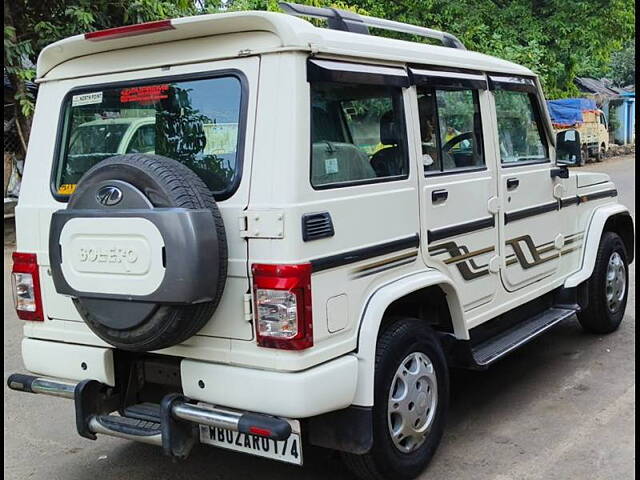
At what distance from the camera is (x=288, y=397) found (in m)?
2.84

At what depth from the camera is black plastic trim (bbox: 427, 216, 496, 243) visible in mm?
3684

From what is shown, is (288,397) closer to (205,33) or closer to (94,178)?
(94,178)

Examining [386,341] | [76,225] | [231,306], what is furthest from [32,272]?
[386,341]

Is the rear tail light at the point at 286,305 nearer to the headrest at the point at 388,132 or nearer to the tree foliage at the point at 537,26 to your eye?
the headrest at the point at 388,132

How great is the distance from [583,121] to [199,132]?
69.3ft

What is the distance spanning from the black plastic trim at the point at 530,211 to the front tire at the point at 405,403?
1.10 meters

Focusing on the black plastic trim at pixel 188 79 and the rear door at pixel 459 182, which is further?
the rear door at pixel 459 182

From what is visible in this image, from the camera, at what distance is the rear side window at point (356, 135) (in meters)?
3.13

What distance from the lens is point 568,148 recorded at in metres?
5.14

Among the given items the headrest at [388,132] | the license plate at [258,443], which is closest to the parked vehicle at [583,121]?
the headrest at [388,132]

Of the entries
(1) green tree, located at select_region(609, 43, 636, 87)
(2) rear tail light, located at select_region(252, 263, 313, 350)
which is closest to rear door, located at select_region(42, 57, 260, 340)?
(2) rear tail light, located at select_region(252, 263, 313, 350)

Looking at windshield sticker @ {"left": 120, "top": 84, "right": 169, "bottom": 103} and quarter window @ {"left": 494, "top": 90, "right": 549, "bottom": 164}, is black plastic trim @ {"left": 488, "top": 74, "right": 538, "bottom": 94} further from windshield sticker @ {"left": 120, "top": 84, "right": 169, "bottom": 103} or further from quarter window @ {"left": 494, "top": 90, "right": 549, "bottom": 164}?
windshield sticker @ {"left": 120, "top": 84, "right": 169, "bottom": 103}

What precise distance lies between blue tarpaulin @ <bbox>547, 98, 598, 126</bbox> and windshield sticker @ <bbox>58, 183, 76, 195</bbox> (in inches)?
799

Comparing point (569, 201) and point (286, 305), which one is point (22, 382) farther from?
point (569, 201)
